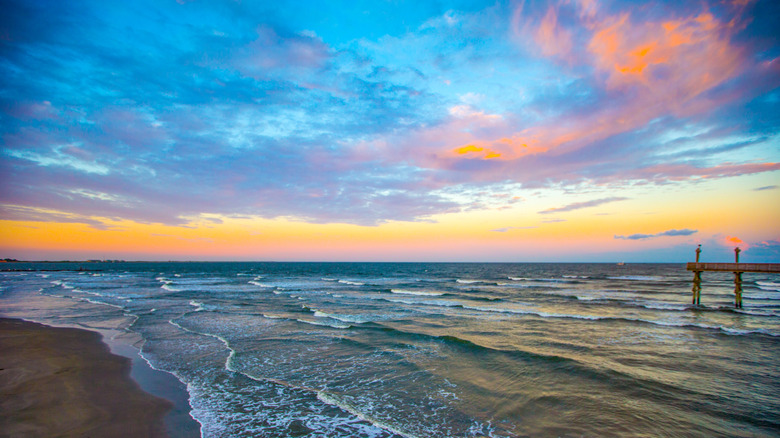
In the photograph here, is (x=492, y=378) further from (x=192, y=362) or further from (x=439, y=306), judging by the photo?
(x=439, y=306)

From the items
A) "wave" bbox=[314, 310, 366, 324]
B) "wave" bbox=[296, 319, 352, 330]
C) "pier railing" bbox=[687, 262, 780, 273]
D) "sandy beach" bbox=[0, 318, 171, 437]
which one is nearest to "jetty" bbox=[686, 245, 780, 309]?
"pier railing" bbox=[687, 262, 780, 273]

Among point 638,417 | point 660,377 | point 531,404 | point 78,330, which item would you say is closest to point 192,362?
point 78,330

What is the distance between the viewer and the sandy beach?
→ 723cm

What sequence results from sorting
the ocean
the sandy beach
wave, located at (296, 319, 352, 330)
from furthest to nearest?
wave, located at (296, 319, 352, 330)
the ocean
the sandy beach

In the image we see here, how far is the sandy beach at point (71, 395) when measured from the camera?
7227 millimetres

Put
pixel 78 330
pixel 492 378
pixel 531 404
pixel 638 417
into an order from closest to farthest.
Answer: pixel 638 417, pixel 531 404, pixel 492 378, pixel 78 330

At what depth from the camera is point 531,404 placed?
923cm

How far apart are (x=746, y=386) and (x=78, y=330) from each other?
93.7 feet

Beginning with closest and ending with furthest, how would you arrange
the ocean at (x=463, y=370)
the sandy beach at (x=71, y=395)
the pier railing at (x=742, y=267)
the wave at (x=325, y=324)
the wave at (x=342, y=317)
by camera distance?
1. the sandy beach at (x=71, y=395)
2. the ocean at (x=463, y=370)
3. the wave at (x=325, y=324)
4. the wave at (x=342, y=317)
5. the pier railing at (x=742, y=267)

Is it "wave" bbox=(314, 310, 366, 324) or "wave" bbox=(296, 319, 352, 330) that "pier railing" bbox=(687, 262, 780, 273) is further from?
"wave" bbox=(296, 319, 352, 330)

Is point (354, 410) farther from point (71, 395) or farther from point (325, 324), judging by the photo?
point (325, 324)

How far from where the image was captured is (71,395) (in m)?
9.03

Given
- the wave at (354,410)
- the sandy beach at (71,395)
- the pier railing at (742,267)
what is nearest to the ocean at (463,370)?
the wave at (354,410)

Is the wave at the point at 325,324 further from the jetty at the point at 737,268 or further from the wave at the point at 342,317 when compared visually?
the jetty at the point at 737,268
